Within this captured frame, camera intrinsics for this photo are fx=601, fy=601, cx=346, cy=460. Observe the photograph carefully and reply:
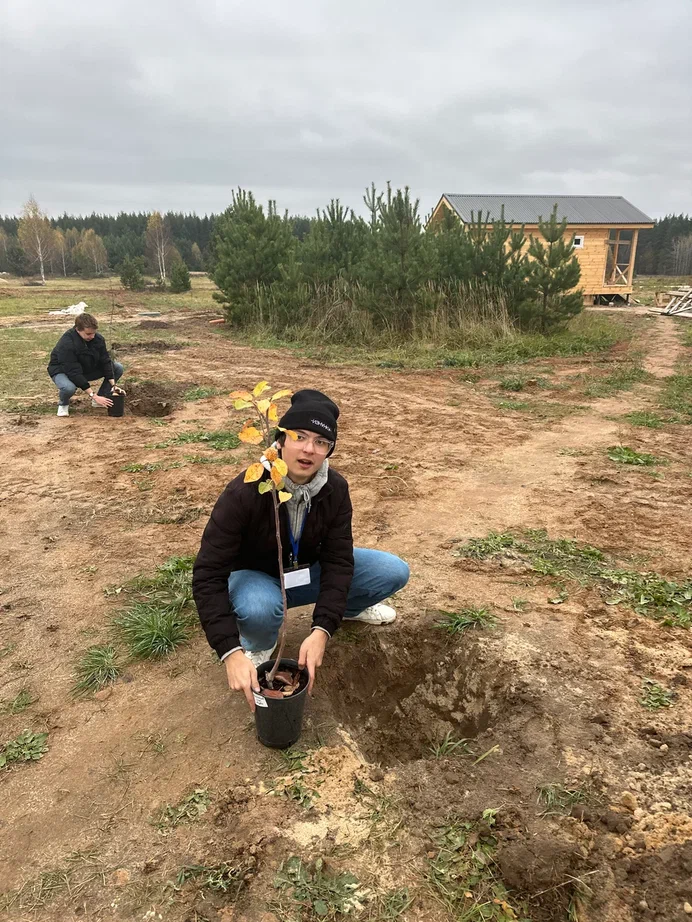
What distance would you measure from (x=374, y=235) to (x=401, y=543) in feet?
35.6

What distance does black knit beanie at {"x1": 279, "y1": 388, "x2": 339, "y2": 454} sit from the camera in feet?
7.22

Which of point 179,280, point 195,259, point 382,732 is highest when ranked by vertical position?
point 195,259

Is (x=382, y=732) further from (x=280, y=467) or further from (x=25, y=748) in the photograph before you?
(x=25, y=748)

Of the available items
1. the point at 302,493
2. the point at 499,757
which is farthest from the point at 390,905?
the point at 302,493

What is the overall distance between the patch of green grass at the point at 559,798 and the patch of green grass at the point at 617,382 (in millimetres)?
6929

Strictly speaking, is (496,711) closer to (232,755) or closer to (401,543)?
(232,755)

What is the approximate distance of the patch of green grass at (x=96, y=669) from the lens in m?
2.56

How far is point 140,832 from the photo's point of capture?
1877 millimetres

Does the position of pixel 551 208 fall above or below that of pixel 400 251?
above

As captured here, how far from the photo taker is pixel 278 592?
2.48m

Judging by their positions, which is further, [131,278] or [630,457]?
[131,278]

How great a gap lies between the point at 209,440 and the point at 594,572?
13.1ft

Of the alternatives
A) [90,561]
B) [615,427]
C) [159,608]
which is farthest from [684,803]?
[615,427]

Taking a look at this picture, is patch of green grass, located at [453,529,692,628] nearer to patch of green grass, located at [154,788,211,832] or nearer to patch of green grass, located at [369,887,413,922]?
patch of green grass, located at [369,887,413,922]
